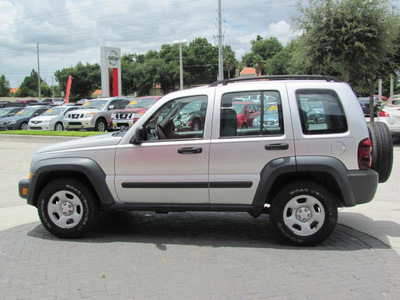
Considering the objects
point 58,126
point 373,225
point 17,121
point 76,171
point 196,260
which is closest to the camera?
point 196,260

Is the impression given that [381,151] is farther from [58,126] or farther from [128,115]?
[58,126]

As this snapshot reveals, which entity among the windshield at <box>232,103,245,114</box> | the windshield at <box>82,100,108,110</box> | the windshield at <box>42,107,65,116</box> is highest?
the windshield at <box>82,100,108,110</box>

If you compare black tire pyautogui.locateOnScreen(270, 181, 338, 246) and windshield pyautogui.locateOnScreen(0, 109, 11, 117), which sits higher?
windshield pyautogui.locateOnScreen(0, 109, 11, 117)

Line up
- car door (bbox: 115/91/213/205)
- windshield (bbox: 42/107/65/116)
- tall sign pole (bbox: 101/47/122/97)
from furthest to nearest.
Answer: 1. tall sign pole (bbox: 101/47/122/97)
2. windshield (bbox: 42/107/65/116)
3. car door (bbox: 115/91/213/205)

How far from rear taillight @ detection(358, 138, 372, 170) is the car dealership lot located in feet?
3.22

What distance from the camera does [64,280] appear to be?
3.77 m

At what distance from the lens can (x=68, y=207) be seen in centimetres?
484

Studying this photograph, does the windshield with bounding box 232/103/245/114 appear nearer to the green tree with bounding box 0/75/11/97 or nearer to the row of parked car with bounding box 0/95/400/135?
the row of parked car with bounding box 0/95/400/135

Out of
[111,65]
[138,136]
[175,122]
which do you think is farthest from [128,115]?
[111,65]

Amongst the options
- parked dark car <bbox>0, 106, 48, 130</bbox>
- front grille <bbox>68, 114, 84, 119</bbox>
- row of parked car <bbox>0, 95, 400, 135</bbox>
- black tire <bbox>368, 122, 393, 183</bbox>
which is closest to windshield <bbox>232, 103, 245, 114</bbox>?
row of parked car <bbox>0, 95, 400, 135</bbox>

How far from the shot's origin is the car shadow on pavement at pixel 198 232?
4.73m

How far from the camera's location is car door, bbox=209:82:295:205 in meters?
4.41

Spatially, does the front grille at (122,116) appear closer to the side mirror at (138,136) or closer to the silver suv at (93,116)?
the silver suv at (93,116)

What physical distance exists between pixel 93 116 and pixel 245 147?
50.3 ft
